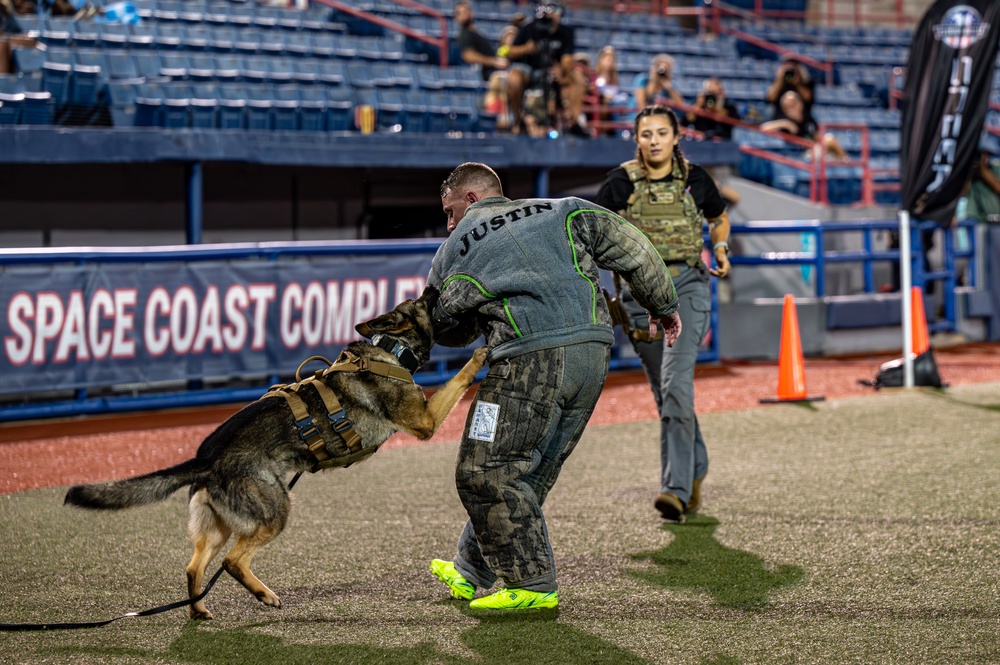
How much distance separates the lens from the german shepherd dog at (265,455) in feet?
14.5

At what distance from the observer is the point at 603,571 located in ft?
17.3

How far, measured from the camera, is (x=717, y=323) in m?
13.2

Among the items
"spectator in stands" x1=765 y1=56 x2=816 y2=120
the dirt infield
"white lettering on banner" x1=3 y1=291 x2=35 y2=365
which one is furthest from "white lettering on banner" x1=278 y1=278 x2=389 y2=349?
"spectator in stands" x1=765 y1=56 x2=816 y2=120

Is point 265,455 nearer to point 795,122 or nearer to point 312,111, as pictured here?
point 312,111

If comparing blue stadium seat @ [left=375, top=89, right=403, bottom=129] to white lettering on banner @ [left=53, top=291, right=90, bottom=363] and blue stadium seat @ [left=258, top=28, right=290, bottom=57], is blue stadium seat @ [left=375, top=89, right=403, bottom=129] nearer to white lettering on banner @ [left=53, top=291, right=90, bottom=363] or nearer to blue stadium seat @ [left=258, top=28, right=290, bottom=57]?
blue stadium seat @ [left=258, top=28, right=290, bottom=57]

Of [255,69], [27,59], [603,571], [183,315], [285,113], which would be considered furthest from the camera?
[255,69]

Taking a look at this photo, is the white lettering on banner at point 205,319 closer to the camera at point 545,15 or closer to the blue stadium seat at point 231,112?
the blue stadium seat at point 231,112

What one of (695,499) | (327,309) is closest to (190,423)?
(327,309)

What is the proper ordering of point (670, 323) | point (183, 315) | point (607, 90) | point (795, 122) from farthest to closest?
point (795, 122), point (607, 90), point (183, 315), point (670, 323)

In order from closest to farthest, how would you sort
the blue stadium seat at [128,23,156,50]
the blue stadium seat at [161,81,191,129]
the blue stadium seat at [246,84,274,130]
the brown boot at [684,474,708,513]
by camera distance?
the brown boot at [684,474,708,513] → the blue stadium seat at [161,81,191,129] → the blue stadium seat at [246,84,274,130] → the blue stadium seat at [128,23,156,50]

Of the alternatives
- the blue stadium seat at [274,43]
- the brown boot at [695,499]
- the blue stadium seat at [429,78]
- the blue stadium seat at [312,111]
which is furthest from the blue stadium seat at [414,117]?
the brown boot at [695,499]

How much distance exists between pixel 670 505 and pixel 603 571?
94 centimetres

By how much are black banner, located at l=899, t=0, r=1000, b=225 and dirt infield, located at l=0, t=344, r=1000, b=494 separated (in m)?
1.90

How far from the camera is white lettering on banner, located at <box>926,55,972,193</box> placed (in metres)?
10.9
